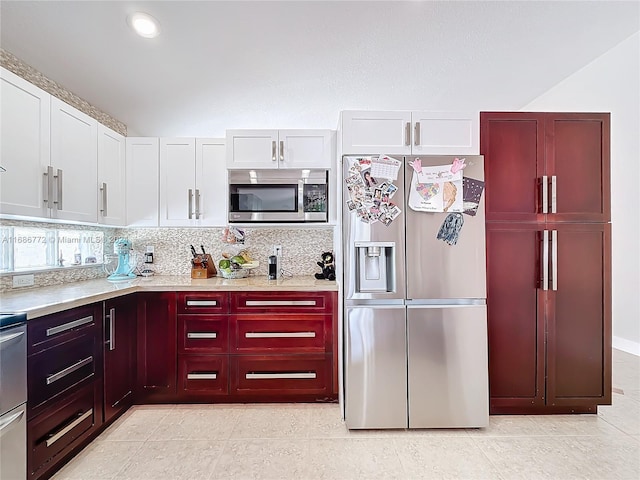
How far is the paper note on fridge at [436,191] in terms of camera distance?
205 cm

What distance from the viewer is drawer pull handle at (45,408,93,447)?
163 centimetres

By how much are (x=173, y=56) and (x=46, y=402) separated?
2.29 meters

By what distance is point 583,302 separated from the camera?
2207mm

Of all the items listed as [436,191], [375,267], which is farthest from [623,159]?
[375,267]

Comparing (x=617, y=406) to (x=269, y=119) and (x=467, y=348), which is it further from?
(x=269, y=119)

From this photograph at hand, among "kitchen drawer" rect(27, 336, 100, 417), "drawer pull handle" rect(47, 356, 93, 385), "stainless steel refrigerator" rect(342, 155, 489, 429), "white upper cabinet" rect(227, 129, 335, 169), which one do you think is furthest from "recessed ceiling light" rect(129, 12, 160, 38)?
"drawer pull handle" rect(47, 356, 93, 385)

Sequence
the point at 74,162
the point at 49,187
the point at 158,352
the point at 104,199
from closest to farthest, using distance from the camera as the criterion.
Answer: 1. the point at 49,187
2. the point at 74,162
3. the point at 158,352
4. the point at 104,199

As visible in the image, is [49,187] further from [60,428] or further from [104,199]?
[60,428]

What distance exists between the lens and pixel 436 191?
2.06 meters

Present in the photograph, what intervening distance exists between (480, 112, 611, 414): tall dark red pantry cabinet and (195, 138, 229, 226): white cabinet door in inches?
83.0

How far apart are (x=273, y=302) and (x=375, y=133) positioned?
1418 millimetres

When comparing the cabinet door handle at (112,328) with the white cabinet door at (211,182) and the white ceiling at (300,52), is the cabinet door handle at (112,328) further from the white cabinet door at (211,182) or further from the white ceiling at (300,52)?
the white ceiling at (300,52)

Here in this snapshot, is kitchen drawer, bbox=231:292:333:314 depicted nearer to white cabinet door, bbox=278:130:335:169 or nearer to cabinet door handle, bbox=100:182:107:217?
white cabinet door, bbox=278:130:335:169

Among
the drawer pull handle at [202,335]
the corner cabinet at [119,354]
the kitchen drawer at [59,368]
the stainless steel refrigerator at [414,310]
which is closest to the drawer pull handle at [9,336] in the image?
the kitchen drawer at [59,368]
